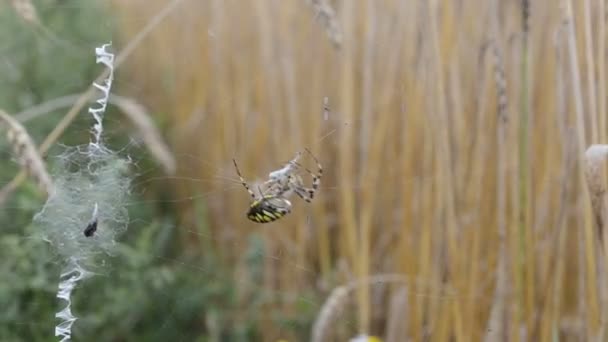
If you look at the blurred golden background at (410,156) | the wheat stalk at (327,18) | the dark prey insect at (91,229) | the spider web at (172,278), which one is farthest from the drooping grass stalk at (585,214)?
the dark prey insect at (91,229)

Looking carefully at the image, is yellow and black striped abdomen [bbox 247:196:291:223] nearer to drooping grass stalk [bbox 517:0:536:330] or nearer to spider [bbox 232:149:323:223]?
spider [bbox 232:149:323:223]

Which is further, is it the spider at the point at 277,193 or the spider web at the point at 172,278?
the spider web at the point at 172,278

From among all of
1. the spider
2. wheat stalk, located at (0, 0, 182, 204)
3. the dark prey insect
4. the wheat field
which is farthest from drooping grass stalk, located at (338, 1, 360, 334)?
the dark prey insect

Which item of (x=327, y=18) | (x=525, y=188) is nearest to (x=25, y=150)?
(x=327, y=18)

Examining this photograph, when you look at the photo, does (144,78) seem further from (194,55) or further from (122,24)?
(194,55)

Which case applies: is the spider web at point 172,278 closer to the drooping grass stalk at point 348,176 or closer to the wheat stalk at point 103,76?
the drooping grass stalk at point 348,176

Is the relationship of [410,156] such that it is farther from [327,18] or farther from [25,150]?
[25,150]

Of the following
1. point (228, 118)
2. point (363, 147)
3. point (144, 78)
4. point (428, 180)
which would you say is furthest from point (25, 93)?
point (428, 180)
